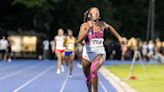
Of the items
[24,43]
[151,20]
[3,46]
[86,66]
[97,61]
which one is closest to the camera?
[97,61]

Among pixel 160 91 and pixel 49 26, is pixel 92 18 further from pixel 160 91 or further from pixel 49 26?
pixel 49 26

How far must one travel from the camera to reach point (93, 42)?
12.8 m

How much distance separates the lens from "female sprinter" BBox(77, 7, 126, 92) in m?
12.5

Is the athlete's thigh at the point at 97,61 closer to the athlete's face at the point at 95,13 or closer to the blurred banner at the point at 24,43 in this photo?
the athlete's face at the point at 95,13

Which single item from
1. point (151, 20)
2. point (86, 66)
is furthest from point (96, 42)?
point (151, 20)

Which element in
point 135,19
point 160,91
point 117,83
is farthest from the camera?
point 135,19

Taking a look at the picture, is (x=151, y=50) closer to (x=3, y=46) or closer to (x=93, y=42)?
(x=3, y=46)

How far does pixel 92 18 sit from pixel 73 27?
48.1 metres

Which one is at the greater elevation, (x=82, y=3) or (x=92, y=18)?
(x=82, y=3)

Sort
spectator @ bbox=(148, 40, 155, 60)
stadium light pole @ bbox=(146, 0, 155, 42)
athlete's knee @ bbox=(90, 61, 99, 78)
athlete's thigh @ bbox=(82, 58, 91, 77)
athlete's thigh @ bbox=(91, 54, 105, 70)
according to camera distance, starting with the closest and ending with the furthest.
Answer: athlete's knee @ bbox=(90, 61, 99, 78), athlete's thigh @ bbox=(91, 54, 105, 70), athlete's thigh @ bbox=(82, 58, 91, 77), spectator @ bbox=(148, 40, 155, 60), stadium light pole @ bbox=(146, 0, 155, 42)

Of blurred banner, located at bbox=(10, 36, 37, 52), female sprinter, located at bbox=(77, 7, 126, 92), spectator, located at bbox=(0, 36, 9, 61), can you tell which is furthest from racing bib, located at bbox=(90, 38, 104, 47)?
blurred banner, located at bbox=(10, 36, 37, 52)

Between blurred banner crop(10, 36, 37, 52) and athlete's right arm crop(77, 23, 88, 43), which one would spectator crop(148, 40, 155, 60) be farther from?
athlete's right arm crop(77, 23, 88, 43)

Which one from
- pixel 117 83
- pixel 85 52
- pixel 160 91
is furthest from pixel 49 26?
pixel 85 52

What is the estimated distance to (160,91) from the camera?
1777cm
